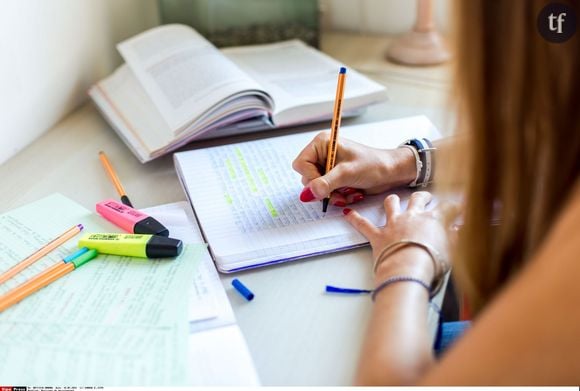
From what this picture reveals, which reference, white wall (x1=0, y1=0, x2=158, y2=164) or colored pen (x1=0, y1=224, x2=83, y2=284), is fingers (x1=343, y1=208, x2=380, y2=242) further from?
white wall (x1=0, y1=0, x2=158, y2=164)

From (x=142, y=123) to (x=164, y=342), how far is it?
1.60 ft

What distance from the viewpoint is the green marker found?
701 millimetres

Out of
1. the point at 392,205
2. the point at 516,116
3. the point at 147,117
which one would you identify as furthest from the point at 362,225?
the point at 147,117

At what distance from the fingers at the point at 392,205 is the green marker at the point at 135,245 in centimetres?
23

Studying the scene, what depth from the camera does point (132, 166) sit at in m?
0.95

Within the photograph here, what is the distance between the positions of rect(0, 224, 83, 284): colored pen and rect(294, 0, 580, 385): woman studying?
0.33 m

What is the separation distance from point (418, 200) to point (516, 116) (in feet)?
0.90

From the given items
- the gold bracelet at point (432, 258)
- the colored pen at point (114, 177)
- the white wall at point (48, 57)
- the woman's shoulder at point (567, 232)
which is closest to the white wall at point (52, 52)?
the white wall at point (48, 57)

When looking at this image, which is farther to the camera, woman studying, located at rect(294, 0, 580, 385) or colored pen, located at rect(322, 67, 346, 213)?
colored pen, located at rect(322, 67, 346, 213)

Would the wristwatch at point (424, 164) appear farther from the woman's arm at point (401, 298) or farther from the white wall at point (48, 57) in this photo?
the white wall at point (48, 57)

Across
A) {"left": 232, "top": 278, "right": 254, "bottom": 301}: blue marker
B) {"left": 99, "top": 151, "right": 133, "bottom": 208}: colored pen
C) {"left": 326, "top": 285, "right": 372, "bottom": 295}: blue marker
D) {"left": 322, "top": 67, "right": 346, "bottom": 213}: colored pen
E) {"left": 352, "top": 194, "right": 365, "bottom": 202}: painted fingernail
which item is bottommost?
Result: {"left": 326, "top": 285, "right": 372, "bottom": 295}: blue marker

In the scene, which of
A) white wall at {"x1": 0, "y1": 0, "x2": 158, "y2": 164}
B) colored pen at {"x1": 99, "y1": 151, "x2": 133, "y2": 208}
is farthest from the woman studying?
white wall at {"x1": 0, "y1": 0, "x2": 158, "y2": 164}

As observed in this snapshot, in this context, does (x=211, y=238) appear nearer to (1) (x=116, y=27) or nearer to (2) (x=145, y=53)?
(2) (x=145, y=53)

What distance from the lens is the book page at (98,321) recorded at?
56 cm
